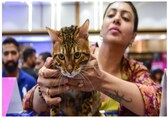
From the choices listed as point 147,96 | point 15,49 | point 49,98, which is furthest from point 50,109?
point 15,49

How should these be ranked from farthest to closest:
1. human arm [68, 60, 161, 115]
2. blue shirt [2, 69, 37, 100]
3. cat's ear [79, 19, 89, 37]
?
blue shirt [2, 69, 37, 100] → human arm [68, 60, 161, 115] → cat's ear [79, 19, 89, 37]

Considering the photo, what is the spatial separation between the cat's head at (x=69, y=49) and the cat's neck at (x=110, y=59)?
249mm

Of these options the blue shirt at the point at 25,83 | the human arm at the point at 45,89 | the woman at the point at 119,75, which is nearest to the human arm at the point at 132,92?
the woman at the point at 119,75

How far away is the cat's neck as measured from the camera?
0.88m

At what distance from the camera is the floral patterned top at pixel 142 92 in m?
0.77

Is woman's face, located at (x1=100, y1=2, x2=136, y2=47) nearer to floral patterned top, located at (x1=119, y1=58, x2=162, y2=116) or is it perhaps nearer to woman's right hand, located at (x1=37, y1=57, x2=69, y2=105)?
floral patterned top, located at (x1=119, y1=58, x2=162, y2=116)

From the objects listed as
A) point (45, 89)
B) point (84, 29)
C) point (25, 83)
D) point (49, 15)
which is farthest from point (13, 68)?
point (84, 29)

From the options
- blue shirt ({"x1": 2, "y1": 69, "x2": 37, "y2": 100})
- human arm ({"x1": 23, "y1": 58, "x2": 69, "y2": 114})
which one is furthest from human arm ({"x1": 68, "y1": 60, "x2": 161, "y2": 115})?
blue shirt ({"x1": 2, "y1": 69, "x2": 37, "y2": 100})

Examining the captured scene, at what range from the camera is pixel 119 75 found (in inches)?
33.1

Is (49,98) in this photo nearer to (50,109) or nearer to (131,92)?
(50,109)

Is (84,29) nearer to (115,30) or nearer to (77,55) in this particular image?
(77,55)

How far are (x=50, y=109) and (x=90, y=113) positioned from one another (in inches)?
3.7

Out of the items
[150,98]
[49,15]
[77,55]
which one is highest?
[49,15]

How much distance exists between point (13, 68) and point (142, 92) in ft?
1.54
